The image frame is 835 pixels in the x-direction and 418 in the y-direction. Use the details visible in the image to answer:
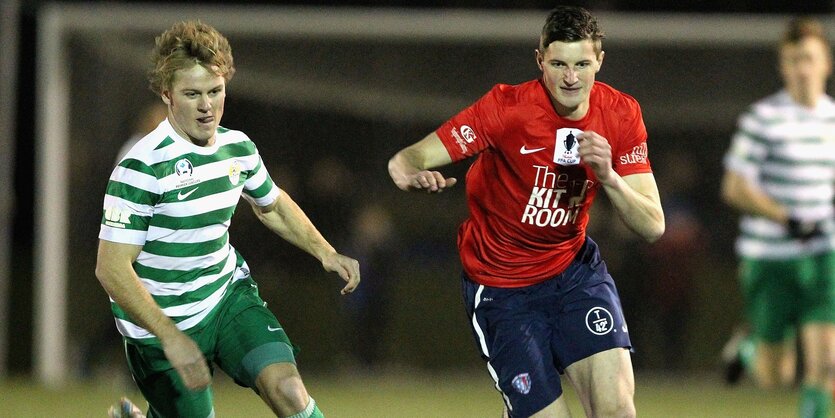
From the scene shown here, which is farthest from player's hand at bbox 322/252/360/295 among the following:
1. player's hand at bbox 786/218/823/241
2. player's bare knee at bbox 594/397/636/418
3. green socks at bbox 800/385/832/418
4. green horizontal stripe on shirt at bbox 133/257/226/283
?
green socks at bbox 800/385/832/418

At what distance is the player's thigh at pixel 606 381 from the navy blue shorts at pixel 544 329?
4 cm

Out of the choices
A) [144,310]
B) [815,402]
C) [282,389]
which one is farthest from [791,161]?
[144,310]

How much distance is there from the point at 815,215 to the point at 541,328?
8.98 feet

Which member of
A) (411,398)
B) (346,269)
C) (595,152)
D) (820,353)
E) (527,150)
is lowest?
(411,398)

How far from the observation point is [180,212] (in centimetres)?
527

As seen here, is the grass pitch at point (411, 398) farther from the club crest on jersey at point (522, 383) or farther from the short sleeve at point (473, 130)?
the short sleeve at point (473, 130)

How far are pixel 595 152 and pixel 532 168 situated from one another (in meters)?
0.69

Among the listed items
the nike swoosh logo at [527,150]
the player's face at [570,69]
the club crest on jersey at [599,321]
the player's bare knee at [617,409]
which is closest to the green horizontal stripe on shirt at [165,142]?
the nike swoosh logo at [527,150]

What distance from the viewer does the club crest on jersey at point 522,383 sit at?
5.58 meters

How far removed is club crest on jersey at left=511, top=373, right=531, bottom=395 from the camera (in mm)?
5582

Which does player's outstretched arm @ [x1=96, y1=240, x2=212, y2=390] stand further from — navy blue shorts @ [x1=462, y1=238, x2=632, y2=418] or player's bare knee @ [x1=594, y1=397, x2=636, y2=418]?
player's bare knee @ [x1=594, y1=397, x2=636, y2=418]

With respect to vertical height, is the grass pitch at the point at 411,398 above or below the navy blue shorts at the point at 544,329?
below

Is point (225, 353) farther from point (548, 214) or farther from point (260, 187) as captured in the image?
point (548, 214)

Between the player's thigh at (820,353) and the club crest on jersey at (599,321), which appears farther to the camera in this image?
the player's thigh at (820,353)
